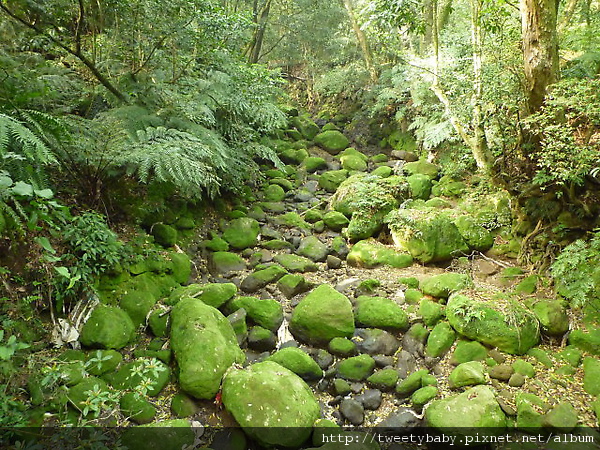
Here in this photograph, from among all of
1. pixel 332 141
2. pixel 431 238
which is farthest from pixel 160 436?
pixel 332 141

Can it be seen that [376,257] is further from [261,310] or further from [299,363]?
[299,363]

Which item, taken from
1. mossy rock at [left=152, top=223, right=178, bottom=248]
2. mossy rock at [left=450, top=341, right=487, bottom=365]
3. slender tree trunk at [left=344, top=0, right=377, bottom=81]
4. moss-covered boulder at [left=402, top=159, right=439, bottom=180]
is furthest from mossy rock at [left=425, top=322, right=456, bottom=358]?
slender tree trunk at [left=344, top=0, right=377, bottom=81]

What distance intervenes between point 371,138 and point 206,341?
9375 millimetres

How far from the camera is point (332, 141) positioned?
11312mm

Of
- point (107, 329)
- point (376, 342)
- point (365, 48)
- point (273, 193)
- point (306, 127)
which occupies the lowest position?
point (376, 342)

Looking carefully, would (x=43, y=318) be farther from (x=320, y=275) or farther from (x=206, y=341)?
(x=320, y=275)

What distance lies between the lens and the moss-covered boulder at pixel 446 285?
15.7 feet

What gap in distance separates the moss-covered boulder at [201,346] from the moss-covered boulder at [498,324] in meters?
2.57

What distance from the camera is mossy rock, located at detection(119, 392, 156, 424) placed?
10.2 ft

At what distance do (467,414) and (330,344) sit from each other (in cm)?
157

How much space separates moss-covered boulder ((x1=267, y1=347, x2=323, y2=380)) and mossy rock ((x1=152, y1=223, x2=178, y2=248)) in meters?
2.33

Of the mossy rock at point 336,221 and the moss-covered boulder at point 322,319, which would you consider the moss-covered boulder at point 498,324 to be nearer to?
the moss-covered boulder at point 322,319

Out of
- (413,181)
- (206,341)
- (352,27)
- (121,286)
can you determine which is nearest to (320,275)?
(206,341)

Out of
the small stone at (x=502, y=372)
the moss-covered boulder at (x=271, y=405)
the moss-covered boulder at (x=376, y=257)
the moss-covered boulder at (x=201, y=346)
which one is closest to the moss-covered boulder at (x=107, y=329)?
the moss-covered boulder at (x=201, y=346)
